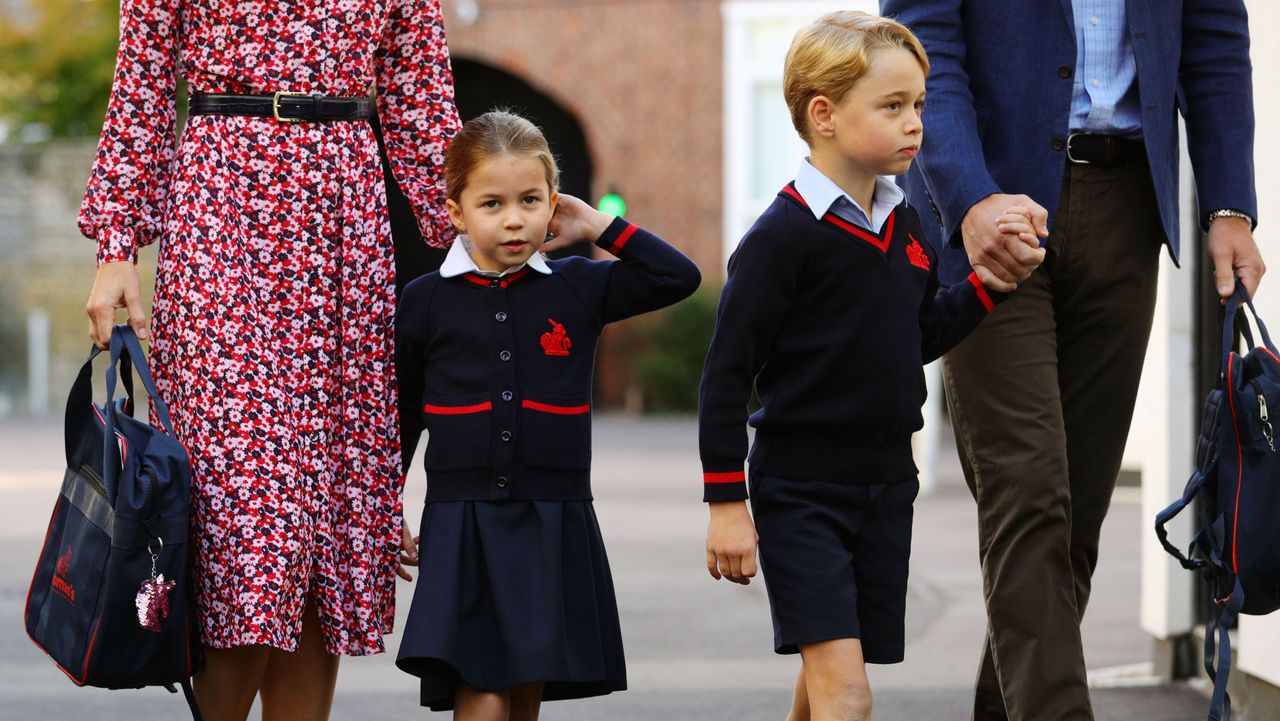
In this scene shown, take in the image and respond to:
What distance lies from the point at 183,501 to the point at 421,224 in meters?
0.82

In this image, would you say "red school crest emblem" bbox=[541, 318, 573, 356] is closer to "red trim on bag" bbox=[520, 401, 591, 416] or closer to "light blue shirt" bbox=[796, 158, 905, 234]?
"red trim on bag" bbox=[520, 401, 591, 416]

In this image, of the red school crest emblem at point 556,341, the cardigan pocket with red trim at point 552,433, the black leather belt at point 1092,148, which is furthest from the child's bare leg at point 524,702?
the black leather belt at point 1092,148

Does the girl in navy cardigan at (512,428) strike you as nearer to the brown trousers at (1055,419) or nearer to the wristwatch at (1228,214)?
the brown trousers at (1055,419)

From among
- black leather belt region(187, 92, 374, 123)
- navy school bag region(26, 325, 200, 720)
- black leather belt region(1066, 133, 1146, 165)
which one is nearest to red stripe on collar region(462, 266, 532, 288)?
black leather belt region(187, 92, 374, 123)

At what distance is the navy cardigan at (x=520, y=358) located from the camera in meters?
3.49

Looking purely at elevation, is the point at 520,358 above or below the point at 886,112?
below

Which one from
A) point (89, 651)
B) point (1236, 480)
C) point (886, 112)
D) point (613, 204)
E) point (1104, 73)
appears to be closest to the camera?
point (89, 651)

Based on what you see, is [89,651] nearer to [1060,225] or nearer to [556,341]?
A: [556,341]

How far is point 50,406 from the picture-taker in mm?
20375

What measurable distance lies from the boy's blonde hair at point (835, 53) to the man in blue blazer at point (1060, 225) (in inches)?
9.0

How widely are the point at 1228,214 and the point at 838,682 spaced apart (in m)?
1.27

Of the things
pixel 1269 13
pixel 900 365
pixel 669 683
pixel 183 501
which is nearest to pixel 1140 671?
pixel 669 683

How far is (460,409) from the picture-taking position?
351 centimetres

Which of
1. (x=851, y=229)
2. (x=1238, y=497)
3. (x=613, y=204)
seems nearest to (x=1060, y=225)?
(x=851, y=229)
